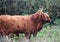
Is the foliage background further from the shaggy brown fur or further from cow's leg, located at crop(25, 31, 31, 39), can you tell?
cow's leg, located at crop(25, 31, 31, 39)

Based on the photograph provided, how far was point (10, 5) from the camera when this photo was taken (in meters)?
17.5

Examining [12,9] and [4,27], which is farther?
[12,9]

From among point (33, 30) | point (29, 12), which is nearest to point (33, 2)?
point (29, 12)

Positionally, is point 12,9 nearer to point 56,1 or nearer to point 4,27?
point 56,1

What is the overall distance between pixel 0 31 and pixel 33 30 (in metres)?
1.26

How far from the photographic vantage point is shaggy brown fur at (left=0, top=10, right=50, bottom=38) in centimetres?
1245

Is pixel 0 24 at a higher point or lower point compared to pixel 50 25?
higher

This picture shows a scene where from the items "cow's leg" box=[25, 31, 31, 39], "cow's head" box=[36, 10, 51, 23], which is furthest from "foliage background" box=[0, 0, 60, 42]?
"cow's leg" box=[25, 31, 31, 39]

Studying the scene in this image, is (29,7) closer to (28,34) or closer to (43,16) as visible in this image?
(43,16)

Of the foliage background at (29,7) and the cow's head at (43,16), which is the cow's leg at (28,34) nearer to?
the cow's head at (43,16)

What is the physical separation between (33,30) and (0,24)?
1.27 m

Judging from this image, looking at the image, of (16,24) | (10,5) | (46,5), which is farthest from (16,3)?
(16,24)

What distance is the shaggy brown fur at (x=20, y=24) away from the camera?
12445 mm

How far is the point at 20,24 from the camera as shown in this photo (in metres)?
12.5
